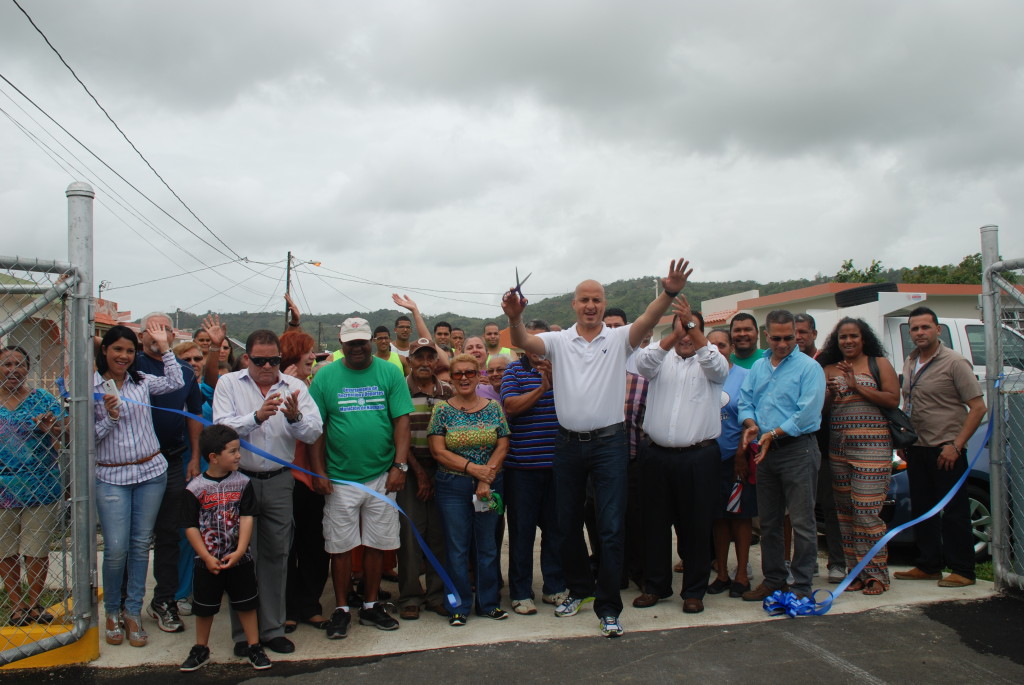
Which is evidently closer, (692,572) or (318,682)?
(318,682)

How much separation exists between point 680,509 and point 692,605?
662 millimetres

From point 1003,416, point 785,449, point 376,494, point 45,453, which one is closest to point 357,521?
point 376,494

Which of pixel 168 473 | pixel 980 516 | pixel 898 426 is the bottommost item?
pixel 980 516

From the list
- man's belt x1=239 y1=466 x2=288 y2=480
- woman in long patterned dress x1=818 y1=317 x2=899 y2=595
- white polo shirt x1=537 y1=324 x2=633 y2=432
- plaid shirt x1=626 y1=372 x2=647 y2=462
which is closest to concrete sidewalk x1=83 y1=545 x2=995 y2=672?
woman in long patterned dress x1=818 y1=317 x2=899 y2=595

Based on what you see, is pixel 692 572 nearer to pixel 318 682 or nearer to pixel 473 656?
pixel 473 656

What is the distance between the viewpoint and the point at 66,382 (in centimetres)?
454

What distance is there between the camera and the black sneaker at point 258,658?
4316 millimetres

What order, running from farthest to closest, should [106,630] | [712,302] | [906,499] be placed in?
[712,302], [906,499], [106,630]

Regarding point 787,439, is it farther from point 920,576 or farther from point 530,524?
point 530,524

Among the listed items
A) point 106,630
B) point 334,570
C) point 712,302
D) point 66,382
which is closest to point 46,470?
point 66,382

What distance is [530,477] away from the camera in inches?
213

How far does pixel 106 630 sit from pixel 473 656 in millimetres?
2461

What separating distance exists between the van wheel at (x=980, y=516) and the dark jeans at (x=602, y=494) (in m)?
3.37

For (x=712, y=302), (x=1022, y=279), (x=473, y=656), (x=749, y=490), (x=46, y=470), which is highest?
(x=712, y=302)
